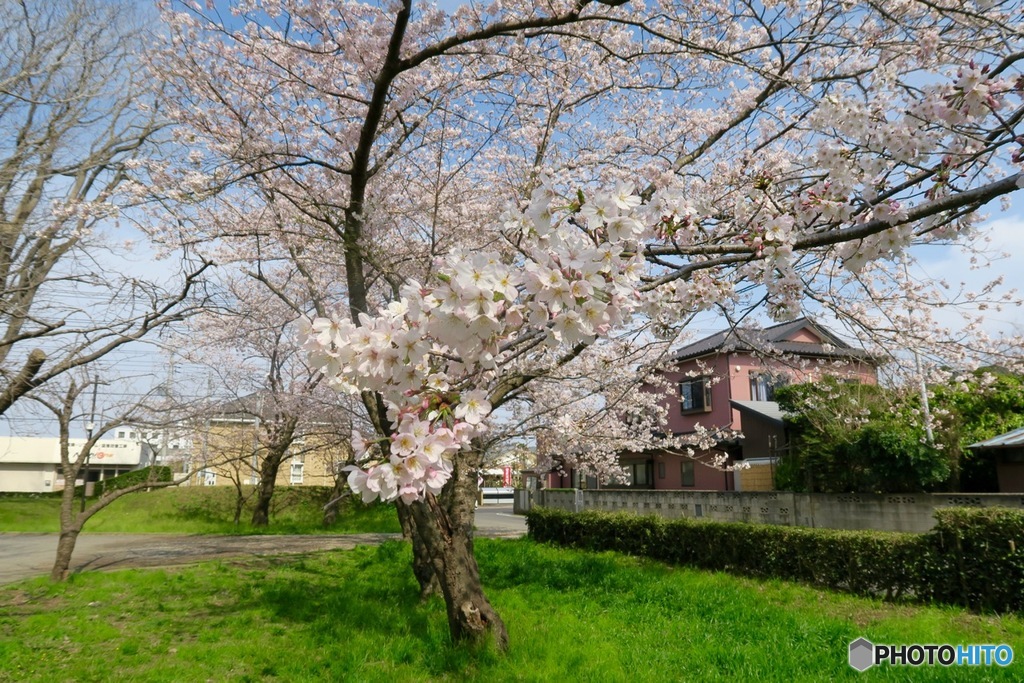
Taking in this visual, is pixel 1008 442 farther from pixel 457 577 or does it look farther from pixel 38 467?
pixel 38 467

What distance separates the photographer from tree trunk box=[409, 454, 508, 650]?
16.5ft

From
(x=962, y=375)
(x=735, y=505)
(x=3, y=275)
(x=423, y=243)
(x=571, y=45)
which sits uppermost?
(x=571, y=45)

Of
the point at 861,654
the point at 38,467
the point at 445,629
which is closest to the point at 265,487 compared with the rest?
the point at 445,629

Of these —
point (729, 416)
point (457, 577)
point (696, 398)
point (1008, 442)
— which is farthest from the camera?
point (696, 398)

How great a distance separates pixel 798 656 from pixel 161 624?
20.5 feet

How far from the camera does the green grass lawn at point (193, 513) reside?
60.1ft

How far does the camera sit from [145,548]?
12914mm

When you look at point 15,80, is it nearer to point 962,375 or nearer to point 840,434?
point 962,375

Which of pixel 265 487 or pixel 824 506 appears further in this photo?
pixel 265 487

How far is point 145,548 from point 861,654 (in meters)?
13.7

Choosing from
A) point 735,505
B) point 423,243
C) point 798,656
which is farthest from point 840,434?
point 423,243

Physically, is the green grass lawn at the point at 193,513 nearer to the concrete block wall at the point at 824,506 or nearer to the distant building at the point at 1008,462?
the concrete block wall at the point at 824,506

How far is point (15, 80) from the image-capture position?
596 centimetres

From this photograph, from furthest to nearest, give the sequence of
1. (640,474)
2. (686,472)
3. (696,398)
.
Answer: (640,474), (696,398), (686,472)
